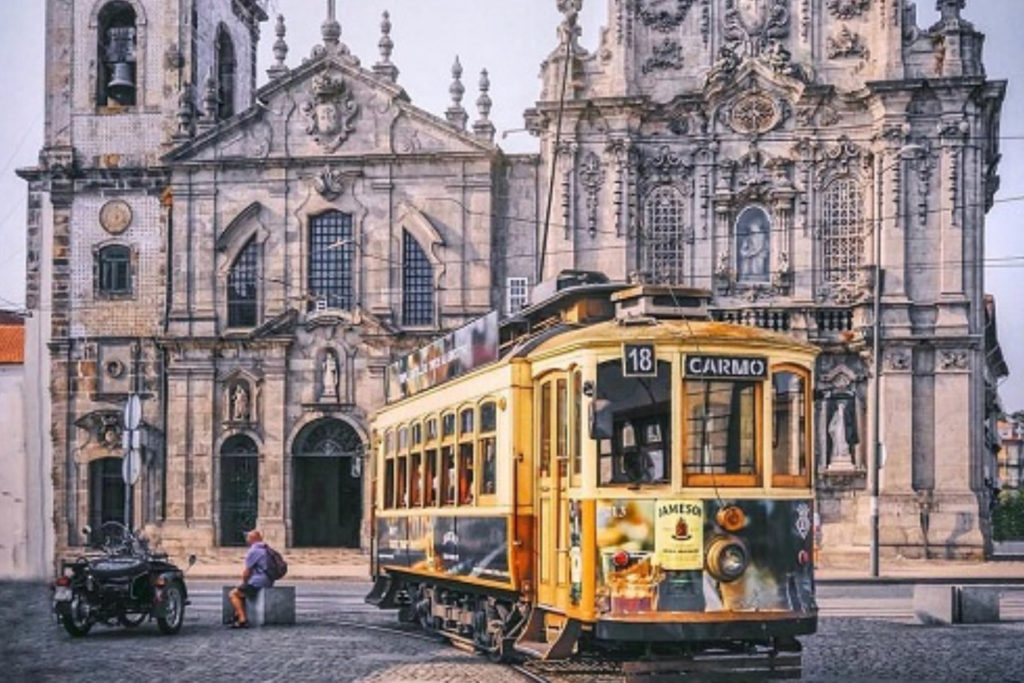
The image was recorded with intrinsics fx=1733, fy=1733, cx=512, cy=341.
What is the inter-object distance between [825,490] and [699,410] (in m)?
27.4

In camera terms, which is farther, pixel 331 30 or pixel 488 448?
pixel 331 30

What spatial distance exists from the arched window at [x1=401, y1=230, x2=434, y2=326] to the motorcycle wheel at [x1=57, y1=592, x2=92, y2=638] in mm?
23648

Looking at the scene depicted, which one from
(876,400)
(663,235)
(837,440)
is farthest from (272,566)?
(663,235)

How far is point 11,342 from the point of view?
52344mm

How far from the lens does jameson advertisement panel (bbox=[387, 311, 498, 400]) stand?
18578mm

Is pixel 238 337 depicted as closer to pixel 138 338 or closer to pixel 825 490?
pixel 138 338

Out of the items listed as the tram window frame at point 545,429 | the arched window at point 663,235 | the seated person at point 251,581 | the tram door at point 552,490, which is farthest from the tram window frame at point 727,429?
the arched window at point 663,235

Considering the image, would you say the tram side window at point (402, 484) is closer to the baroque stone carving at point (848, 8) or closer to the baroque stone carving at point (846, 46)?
the baroque stone carving at point (846, 46)

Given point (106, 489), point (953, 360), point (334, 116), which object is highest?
point (334, 116)

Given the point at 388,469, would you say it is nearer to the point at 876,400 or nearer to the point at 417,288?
the point at 876,400

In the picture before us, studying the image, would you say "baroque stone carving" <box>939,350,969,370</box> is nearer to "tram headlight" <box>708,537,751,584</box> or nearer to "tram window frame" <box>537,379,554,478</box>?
"tram window frame" <box>537,379,554,478</box>

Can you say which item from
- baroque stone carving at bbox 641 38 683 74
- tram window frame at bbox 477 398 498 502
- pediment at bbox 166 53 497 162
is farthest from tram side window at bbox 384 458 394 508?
baroque stone carving at bbox 641 38 683 74

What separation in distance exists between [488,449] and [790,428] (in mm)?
3564

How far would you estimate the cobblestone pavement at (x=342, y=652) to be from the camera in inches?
672
